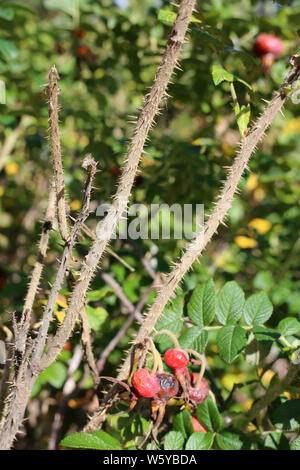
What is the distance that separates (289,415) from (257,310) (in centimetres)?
22

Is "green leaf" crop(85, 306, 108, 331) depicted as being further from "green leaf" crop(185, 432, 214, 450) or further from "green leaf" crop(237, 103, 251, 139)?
"green leaf" crop(237, 103, 251, 139)

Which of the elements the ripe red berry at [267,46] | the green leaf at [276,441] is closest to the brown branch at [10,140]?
the ripe red berry at [267,46]

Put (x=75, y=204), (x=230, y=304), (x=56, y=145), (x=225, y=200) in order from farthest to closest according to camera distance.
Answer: (x=75, y=204)
(x=230, y=304)
(x=225, y=200)
(x=56, y=145)

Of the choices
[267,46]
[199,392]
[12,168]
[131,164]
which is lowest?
[199,392]

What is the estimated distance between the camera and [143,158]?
64.2 inches

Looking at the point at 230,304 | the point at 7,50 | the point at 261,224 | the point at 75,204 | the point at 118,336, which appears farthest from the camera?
the point at 261,224

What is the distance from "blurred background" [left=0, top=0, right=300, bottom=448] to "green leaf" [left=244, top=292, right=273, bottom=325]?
0.75 ft

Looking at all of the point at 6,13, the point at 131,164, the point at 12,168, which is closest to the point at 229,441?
the point at 131,164

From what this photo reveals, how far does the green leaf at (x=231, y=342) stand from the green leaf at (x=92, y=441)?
27 cm

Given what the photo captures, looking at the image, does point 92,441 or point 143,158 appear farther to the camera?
point 143,158

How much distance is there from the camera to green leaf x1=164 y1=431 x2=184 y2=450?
911mm

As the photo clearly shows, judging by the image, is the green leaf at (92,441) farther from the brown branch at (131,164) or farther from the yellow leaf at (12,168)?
the yellow leaf at (12,168)

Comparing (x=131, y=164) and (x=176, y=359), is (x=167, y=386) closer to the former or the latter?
(x=176, y=359)

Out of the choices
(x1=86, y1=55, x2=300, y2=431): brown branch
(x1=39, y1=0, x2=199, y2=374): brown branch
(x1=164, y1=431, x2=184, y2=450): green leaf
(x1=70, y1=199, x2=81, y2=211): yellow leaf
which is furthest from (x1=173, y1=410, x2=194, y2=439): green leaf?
(x1=70, y1=199, x2=81, y2=211): yellow leaf
